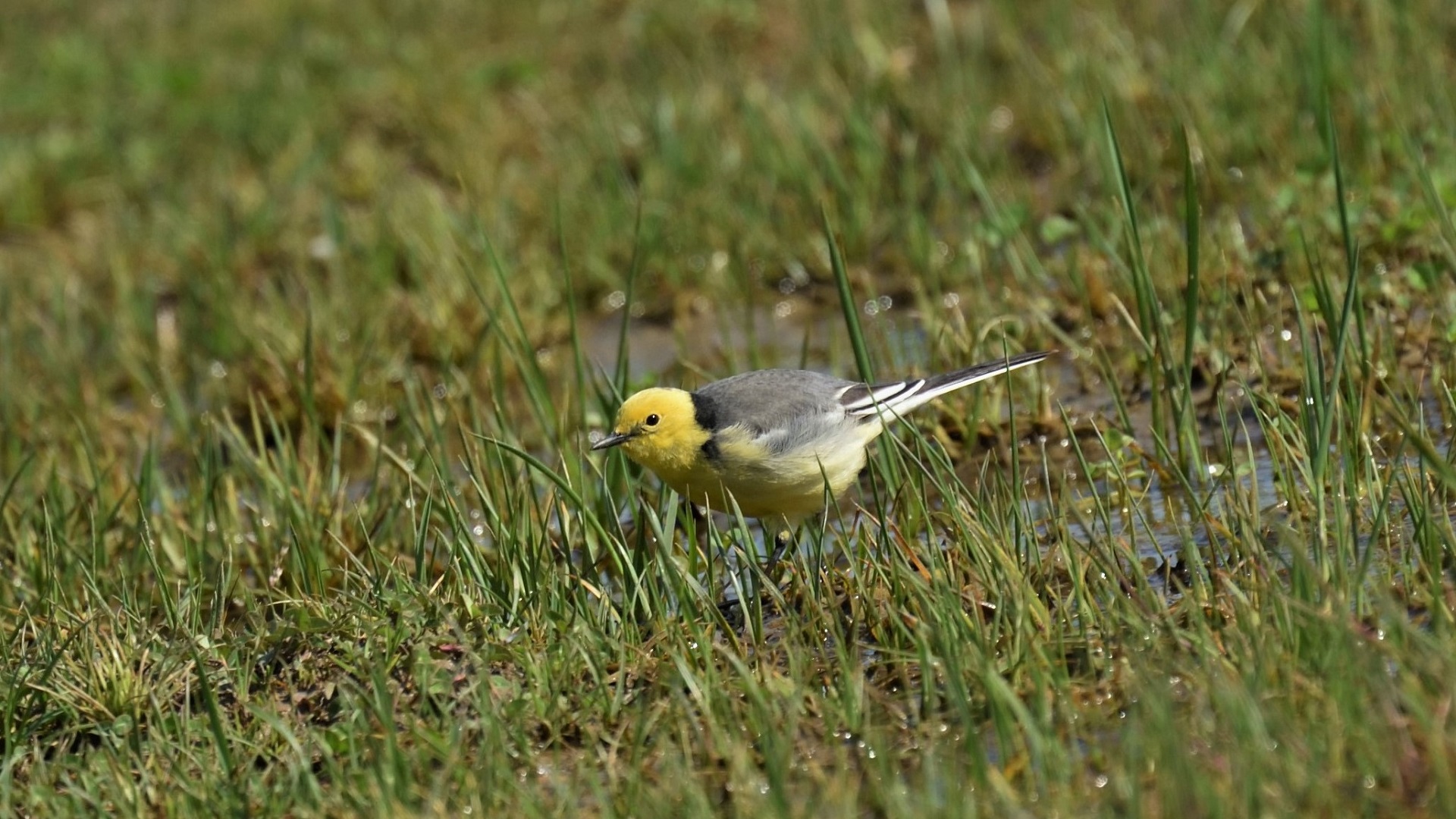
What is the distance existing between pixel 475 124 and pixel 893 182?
8.90ft

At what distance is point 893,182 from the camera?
8133 millimetres

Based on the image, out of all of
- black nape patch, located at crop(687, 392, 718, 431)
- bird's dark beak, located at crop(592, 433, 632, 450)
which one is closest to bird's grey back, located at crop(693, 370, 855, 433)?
black nape patch, located at crop(687, 392, 718, 431)

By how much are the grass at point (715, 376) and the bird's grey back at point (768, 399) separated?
1.02 ft

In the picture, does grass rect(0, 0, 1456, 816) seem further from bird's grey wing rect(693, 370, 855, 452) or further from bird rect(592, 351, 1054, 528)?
bird's grey wing rect(693, 370, 855, 452)

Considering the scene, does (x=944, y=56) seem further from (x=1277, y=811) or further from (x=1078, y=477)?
(x=1277, y=811)

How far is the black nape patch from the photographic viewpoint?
5.13 m

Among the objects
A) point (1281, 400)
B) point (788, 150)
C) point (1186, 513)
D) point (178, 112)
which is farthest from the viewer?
point (178, 112)

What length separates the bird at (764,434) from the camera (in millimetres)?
5070

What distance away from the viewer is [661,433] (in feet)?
16.9

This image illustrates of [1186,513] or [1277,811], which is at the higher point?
[1277,811]

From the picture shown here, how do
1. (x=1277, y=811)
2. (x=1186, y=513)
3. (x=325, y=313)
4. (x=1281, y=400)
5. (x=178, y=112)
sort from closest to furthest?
(x=1277, y=811)
(x=1186, y=513)
(x=1281, y=400)
(x=325, y=313)
(x=178, y=112)

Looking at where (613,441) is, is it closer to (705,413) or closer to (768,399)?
(705,413)

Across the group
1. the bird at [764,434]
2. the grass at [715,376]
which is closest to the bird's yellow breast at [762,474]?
the bird at [764,434]

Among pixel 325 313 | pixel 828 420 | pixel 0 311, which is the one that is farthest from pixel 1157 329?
pixel 0 311
